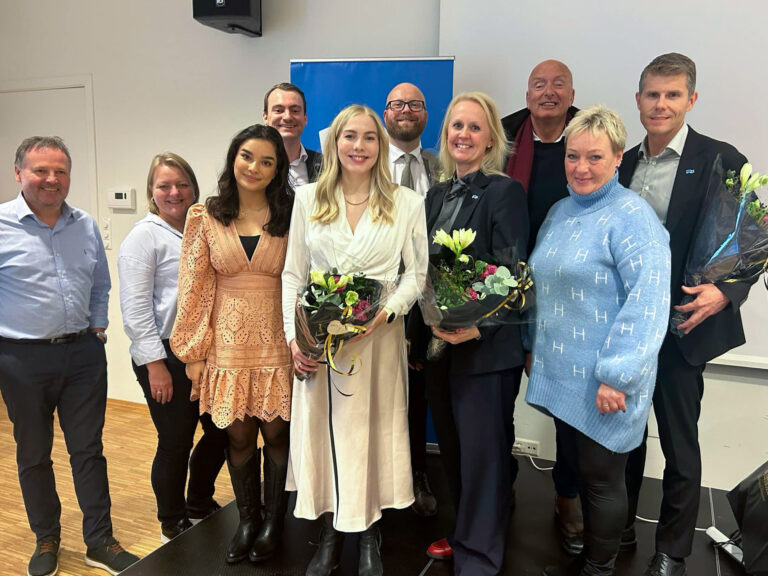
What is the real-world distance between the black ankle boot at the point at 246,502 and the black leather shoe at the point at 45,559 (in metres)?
0.86

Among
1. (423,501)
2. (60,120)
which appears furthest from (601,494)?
(60,120)

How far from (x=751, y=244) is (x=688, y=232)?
7.8 inches

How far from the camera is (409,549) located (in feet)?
7.50

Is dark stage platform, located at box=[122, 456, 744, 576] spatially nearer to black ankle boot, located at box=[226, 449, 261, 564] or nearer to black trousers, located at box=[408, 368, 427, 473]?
black ankle boot, located at box=[226, 449, 261, 564]

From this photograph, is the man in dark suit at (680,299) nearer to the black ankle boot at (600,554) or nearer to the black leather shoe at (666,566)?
the black leather shoe at (666,566)

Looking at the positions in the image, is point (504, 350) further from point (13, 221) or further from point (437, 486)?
point (13, 221)

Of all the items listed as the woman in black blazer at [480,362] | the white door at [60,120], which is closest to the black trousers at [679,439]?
the woman in black blazer at [480,362]

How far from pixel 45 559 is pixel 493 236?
242 centimetres

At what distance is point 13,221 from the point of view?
2287 mm

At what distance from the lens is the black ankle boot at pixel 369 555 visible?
2.02 meters

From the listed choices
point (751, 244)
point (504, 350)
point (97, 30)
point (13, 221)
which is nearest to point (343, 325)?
point (504, 350)

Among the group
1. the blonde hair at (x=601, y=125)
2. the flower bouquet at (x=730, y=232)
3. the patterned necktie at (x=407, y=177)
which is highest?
the blonde hair at (x=601, y=125)

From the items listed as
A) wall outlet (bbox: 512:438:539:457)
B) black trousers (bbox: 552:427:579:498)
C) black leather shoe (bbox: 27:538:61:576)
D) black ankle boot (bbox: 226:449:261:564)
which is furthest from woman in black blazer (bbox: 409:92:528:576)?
black leather shoe (bbox: 27:538:61:576)

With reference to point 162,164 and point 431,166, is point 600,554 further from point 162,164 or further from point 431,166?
point 162,164
